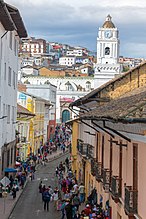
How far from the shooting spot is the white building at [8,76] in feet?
84.5

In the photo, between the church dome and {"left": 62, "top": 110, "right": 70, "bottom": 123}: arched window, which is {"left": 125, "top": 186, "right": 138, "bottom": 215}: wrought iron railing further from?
{"left": 62, "top": 110, "right": 70, "bottom": 123}: arched window

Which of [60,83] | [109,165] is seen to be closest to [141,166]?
[109,165]

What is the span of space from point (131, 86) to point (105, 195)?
14.5ft

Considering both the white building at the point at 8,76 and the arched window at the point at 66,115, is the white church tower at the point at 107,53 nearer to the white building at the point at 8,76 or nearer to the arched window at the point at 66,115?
the arched window at the point at 66,115

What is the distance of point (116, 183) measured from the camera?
14531mm

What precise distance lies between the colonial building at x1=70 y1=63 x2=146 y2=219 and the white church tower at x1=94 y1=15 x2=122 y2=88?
210 ft

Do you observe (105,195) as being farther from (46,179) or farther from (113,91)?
(46,179)

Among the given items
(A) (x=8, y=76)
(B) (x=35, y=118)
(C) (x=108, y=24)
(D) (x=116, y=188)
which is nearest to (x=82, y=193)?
(A) (x=8, y=76)

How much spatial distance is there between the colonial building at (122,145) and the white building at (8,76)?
5.57 metres

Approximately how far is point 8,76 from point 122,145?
1730 centimetres

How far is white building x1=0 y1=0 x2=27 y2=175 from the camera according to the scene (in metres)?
25.8

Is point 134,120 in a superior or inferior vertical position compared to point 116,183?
superior

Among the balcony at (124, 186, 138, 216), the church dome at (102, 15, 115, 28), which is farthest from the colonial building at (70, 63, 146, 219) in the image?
the church dome at (102, 15, 115, 28)

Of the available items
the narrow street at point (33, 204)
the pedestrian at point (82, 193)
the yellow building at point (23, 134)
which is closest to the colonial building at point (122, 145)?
the pedestrian at point (82, 193)
